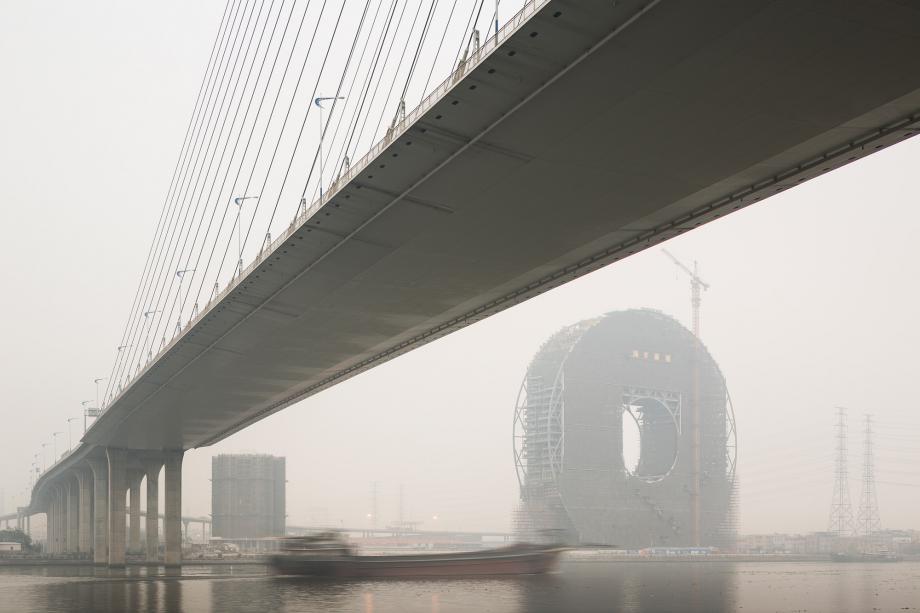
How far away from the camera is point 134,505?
130 meters

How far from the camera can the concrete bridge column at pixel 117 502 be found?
4286 inches

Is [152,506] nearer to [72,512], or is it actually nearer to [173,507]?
[173,507]

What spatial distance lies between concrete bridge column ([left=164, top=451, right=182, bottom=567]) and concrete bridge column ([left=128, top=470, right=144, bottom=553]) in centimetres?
1001

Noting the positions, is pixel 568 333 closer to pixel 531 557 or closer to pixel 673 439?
pixel 673 439

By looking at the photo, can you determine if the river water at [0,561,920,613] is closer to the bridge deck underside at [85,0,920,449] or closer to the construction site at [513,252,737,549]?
the bridge deck underside at [85,0,920,449]

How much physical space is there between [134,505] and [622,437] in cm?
9028

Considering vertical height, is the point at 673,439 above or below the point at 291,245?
below

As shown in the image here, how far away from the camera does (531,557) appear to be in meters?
86.9

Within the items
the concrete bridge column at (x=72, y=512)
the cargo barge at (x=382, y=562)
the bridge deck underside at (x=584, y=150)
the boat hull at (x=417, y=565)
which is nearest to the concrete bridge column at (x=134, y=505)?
the concrete bridge column at (x=72, y=512)

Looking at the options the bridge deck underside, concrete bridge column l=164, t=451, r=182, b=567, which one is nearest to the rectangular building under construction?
concrete bridge column l=164, t=451, r=182, b=567

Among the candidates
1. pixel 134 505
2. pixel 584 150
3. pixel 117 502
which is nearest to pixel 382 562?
pixel 117 502

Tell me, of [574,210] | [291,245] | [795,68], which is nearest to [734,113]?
[795,68]

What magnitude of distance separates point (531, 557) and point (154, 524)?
180ft

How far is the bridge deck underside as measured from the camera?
73.7 feet
